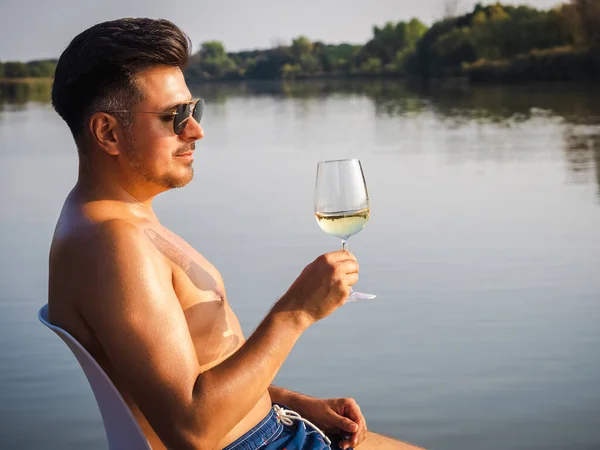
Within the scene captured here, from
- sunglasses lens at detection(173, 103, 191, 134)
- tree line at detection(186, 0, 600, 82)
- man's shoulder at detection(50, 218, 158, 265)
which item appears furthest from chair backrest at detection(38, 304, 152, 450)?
tree line at detection(186, 0, 600, 82)

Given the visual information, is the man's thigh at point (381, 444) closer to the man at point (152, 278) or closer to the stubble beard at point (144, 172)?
the man at point (152, 278)

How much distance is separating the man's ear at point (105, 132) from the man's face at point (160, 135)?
26 millimetres

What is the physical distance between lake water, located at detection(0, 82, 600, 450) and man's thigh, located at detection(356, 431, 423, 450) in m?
2.09

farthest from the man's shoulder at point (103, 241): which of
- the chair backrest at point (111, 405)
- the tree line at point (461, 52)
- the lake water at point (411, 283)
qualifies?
the tree line at point (461, 52)

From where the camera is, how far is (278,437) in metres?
2.24

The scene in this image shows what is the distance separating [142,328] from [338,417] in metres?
0.72

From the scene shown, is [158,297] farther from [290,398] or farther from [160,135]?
[290,398]

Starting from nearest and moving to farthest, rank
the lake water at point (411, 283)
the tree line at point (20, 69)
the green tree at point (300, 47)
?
the lake water at point (411, 283), the tree line at point (20, 69), the green tree at point (300, 47)

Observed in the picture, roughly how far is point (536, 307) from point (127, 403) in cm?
473

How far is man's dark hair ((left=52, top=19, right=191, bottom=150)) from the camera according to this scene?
204cm

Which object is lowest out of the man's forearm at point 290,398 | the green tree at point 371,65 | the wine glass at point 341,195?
the green tree at point 371,65

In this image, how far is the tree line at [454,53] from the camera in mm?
39531

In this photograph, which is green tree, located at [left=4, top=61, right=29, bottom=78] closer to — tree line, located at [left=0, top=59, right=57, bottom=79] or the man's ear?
tree line, located at [left=0, top=59, right=57, bottom=79]

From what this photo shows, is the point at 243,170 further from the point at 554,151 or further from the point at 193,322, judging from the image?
the point at 193,322
